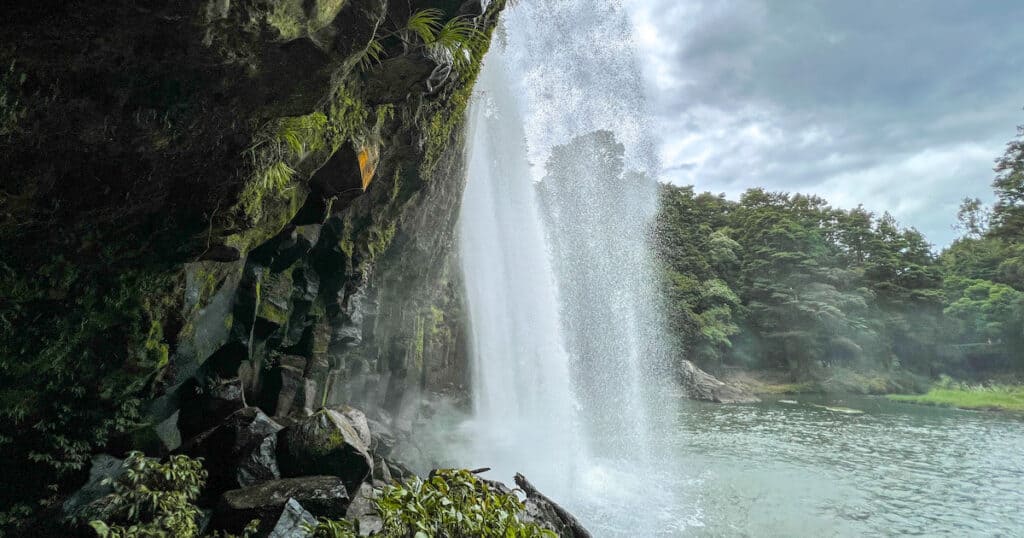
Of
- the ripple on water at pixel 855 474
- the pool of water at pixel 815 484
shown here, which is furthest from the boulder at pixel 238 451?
the ripple on water at pixel 855 474

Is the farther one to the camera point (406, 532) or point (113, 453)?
point (113, 453)

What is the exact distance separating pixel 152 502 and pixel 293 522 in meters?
1.26

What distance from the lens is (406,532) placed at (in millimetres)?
3393

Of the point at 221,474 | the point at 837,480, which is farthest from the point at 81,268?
the point at 837,480

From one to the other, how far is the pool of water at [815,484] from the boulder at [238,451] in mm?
5630

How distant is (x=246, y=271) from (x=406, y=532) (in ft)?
14.7

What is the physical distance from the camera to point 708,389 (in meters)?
27.2

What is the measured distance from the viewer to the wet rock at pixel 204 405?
5711 millimetres

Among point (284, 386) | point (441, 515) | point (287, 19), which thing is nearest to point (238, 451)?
point (441, 515)

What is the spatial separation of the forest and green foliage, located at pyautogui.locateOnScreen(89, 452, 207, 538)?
101ft

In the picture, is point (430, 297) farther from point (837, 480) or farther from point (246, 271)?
point (837, 480)

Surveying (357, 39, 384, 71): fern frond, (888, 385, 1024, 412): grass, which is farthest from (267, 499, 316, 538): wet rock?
(888, 385, 1024, 412): grass

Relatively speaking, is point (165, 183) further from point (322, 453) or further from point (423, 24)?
point (322, 453)

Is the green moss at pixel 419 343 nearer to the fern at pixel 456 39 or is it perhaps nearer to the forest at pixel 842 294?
the fern at pixel 456 39
